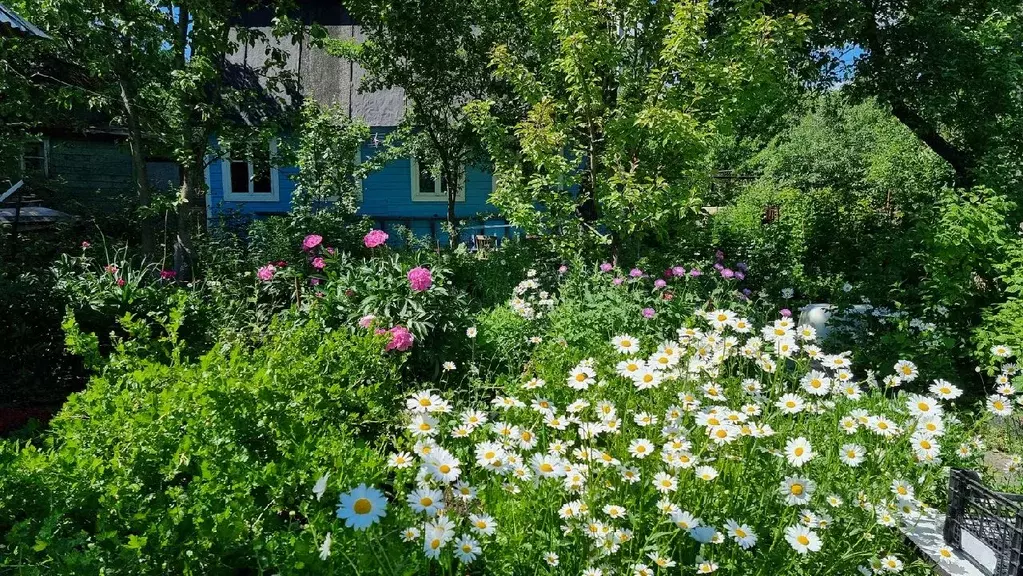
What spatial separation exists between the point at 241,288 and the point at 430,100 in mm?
4887

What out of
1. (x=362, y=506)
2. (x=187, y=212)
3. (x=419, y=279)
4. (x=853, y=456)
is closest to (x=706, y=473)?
(x=853, y=456)

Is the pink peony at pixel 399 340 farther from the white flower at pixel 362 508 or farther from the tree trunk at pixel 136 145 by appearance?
the tree trunk at pixel 136 145

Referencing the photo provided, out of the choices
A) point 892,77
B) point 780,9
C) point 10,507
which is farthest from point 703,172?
point 10,507

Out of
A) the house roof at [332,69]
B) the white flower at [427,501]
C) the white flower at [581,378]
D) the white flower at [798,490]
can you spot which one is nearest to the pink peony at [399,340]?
the white flower at [581,378]

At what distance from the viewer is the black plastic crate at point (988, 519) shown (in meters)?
2.17

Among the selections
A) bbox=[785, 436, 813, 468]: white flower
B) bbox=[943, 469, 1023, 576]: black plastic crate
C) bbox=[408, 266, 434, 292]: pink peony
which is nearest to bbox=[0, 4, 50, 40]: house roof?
bbox=[408, 266, 434, 292]: pink peony

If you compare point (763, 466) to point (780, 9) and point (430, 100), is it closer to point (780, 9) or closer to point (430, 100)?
point (780, 9)

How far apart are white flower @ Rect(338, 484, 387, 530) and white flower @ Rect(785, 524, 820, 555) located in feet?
4.00

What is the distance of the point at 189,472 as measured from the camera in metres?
2.25

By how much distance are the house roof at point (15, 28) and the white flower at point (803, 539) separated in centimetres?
698

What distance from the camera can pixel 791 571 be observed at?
2.05 metres

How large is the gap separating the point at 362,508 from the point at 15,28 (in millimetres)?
6534

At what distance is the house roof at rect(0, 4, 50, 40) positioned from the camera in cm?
549

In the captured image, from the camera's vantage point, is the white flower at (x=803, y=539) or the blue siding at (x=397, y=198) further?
the blue siding at (x=397, y=198)
